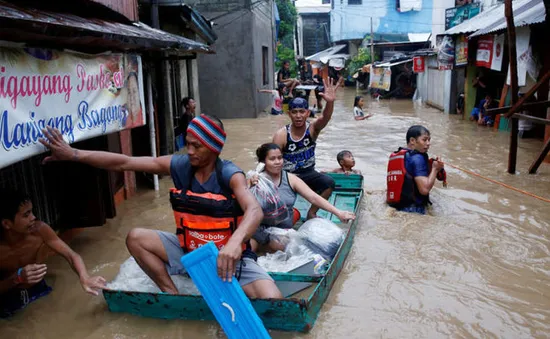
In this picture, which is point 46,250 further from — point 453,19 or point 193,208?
point 453,19

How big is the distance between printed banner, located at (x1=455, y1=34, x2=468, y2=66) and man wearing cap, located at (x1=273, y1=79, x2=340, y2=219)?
37.7 feet

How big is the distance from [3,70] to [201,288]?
6.73 feet

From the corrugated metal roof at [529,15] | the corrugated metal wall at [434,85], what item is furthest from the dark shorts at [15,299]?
the corrugated metal wall at [434,85]

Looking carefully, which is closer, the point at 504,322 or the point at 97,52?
the point at 504,322

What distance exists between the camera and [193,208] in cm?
349

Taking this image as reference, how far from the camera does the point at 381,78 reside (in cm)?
2755

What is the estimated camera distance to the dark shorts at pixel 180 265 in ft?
11.9

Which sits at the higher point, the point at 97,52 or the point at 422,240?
the point at 97,52

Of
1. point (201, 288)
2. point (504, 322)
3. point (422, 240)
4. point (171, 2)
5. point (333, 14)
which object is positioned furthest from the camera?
point (333, 14)

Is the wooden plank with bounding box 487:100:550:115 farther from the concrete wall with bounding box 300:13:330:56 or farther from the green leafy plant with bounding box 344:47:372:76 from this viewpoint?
the concrete wall with bounding box 300:13:330:56

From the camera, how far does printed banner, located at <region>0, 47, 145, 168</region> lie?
3.45m

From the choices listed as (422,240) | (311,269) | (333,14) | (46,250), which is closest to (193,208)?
(311,269)

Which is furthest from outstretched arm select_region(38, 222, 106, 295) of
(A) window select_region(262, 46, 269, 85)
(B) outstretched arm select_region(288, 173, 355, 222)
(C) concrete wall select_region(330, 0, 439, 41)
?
(C) concrete wall select_region(330, 0, 439, 41)

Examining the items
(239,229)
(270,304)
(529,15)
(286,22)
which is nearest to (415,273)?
(270,304)
